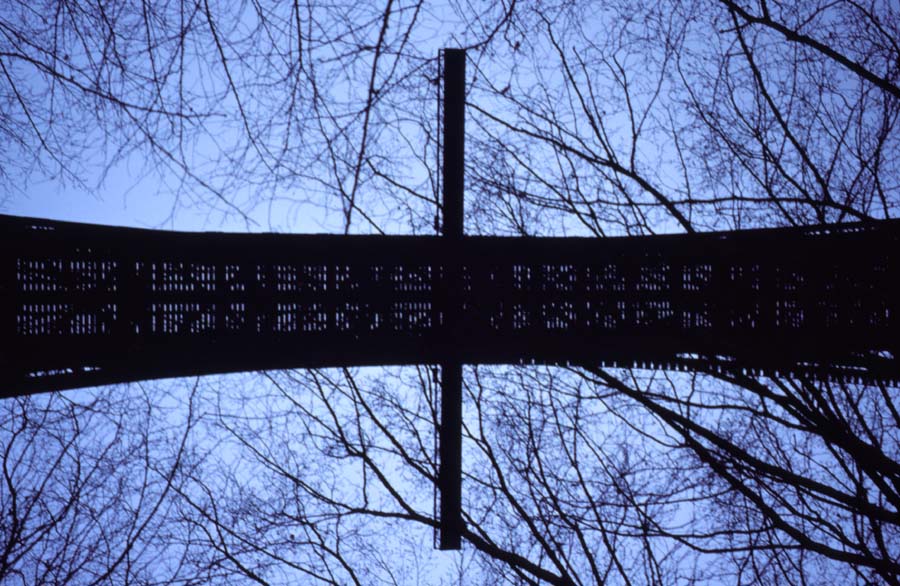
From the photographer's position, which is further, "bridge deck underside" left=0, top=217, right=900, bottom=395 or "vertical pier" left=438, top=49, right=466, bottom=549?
"vertical pier" left=438, top=49, right=466, bottom=549

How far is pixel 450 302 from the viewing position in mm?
3529

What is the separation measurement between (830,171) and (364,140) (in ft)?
9.06

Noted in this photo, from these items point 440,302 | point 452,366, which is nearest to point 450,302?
point 440,302

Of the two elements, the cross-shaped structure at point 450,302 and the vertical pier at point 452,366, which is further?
the vertical pier at point 452,366

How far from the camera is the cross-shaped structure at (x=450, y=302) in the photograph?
3219 mm

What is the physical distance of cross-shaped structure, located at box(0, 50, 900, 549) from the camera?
322cm

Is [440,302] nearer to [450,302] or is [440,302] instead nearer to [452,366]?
[450,302]

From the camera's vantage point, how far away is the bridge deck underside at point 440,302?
10.5 ft

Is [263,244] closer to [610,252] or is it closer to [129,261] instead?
[129,261]

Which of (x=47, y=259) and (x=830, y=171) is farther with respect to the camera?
(x=830, y=171)

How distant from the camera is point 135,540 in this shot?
3521 mm

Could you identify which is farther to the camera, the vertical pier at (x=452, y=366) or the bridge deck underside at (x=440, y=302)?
the vertical pier at (x=452, y=366)

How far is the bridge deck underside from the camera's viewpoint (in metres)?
3.21

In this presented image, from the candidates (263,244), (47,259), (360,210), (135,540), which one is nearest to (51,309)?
(47,259)
